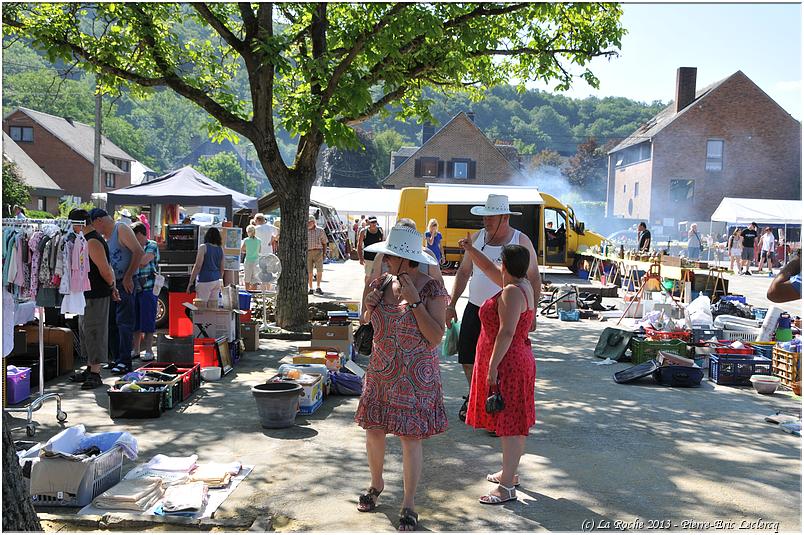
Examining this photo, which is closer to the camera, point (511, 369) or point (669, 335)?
point (511, 369)

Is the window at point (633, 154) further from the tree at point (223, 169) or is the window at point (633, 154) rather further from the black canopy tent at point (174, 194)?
the tree at point (223, 169)

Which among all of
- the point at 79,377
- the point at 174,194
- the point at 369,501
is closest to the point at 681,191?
the point at 174,194

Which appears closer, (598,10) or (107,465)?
(107,465)

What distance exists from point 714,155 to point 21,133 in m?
52.8

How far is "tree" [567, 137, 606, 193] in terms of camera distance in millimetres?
87875

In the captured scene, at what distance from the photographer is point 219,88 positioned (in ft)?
49.6

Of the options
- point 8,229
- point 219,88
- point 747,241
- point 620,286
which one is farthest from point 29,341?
point 747,241

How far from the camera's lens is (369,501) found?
504 cm

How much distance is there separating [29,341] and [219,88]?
732 cm

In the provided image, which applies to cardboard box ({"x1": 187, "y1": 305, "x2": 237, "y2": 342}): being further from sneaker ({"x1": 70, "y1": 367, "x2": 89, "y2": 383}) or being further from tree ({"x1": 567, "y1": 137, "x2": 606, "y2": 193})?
tree ({"x1": 567, "y1": 137, "x2": 606, "y2": 193})

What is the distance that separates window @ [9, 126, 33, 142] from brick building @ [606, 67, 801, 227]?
48229mm

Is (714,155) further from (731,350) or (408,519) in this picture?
(408,519)

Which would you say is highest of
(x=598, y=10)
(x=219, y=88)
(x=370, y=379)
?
(x=598, y=10)

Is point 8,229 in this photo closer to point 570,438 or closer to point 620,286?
point 570,438
